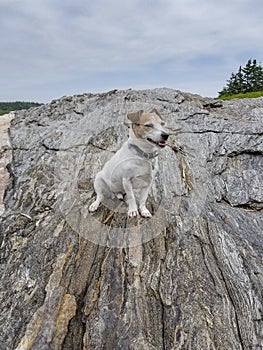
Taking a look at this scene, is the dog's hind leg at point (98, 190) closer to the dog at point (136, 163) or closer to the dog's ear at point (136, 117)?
the dog at point (136, 163)

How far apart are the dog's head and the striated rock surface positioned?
1.85 metres

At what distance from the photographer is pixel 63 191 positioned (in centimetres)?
931

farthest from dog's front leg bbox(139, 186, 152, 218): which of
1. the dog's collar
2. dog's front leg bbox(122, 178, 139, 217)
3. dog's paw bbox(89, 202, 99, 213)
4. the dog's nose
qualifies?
the dog's nose

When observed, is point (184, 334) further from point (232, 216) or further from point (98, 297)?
point (232, 216)

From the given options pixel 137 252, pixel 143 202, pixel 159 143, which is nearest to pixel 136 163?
pixel 159 143

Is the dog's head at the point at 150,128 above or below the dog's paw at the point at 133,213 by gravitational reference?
above

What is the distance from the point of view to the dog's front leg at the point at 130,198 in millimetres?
6652

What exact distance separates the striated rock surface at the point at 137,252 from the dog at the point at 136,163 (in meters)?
0.46

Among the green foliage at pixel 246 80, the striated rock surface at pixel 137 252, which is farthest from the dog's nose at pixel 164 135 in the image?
the green foliage at pixel 246 80

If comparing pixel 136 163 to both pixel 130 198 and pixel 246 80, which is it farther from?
pixel 246 80

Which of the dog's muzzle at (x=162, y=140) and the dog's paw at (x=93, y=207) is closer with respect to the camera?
the dog's muzzle at (x=162, y=140)

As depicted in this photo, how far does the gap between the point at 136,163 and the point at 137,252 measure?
67.4 inches

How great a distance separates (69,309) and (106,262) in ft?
3.35

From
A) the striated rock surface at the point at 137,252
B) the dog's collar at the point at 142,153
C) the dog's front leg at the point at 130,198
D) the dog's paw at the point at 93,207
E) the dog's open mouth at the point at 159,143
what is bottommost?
the striated rock surface at the point at 137,252
